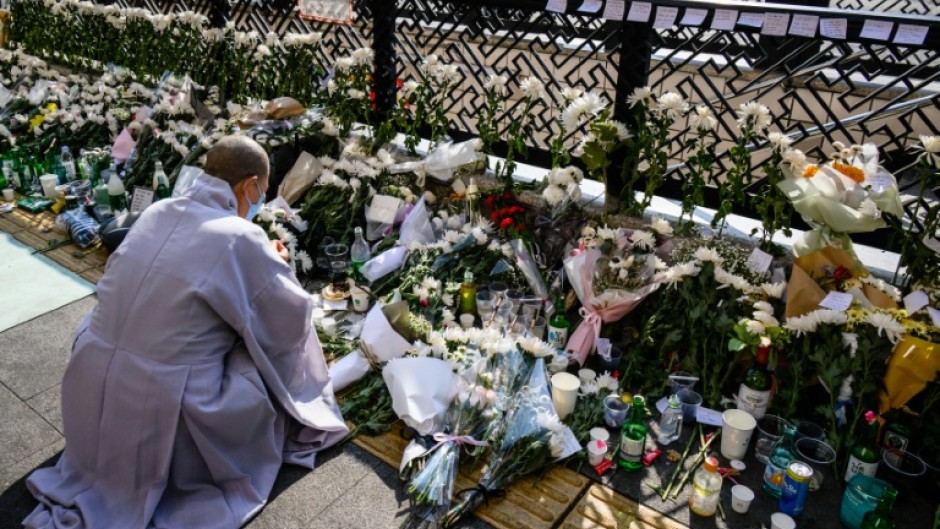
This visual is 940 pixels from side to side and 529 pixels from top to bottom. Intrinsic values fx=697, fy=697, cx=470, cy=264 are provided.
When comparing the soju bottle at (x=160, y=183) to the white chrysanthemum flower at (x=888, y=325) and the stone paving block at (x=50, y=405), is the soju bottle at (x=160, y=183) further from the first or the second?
the white chrysanthemum flower at (x=888, y=325)

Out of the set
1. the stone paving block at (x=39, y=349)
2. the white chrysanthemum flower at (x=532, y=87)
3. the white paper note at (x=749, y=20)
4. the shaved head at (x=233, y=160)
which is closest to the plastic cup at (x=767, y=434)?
the white paper note at (x=749, y=20)

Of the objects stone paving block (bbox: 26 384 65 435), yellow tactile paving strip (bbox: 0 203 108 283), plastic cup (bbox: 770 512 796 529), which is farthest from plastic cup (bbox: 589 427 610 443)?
yellow tactile paving strip (bbox: 0 203 108 283)

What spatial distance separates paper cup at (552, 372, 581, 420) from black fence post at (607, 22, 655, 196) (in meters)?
1.62

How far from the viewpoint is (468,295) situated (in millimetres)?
4637

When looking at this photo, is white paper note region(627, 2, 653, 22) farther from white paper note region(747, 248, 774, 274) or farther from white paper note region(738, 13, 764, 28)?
white paper note region(747, 248, 774, 274)

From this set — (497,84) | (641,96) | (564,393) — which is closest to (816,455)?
(564,393)

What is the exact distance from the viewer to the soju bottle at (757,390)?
3.73 m

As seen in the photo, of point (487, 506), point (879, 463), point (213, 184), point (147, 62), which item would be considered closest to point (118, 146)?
point (147, 62)

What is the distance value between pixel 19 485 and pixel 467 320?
101 inches

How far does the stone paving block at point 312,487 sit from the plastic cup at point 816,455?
2.17 m

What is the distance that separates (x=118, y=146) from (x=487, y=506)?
5.60 meters

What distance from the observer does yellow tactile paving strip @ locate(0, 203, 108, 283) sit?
5.66 metres

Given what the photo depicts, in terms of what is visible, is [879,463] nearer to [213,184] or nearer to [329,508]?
[329,508]

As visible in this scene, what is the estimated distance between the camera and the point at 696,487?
3.28 metres
